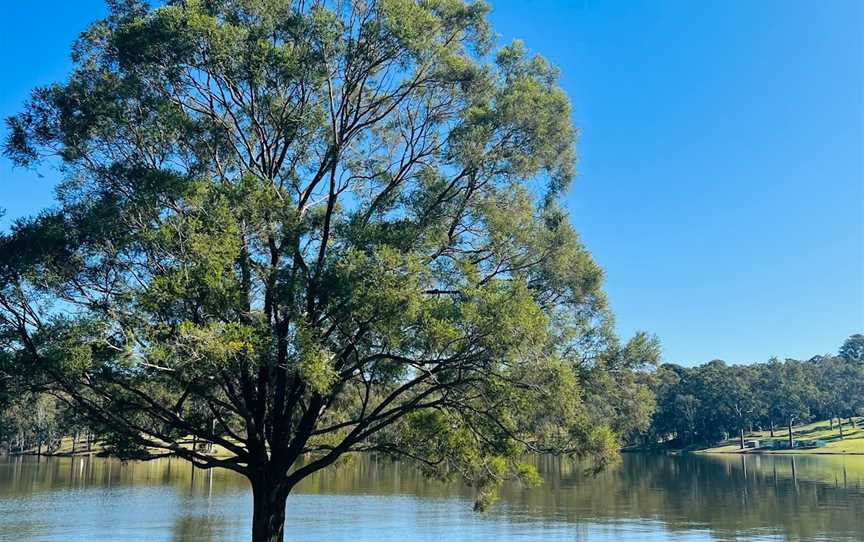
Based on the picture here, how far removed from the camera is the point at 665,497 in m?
44.0

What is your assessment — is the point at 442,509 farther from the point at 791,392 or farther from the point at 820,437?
the point at 820,437

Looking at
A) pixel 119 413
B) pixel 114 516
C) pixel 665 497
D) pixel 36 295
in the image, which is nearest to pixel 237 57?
pixel 36 295

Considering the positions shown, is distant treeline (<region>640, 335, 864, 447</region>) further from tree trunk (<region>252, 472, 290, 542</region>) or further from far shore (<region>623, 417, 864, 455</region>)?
tree trunk (<region>252, 472, 290, 542</region>)

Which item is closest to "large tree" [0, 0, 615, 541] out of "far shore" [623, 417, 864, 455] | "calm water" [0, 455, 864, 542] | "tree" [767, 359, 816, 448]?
"calm water" [0, 455, 864, 542]

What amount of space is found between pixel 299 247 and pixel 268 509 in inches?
229

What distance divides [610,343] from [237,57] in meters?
10.3

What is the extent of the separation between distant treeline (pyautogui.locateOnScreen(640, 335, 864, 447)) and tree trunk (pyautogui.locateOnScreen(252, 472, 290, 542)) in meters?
96.9

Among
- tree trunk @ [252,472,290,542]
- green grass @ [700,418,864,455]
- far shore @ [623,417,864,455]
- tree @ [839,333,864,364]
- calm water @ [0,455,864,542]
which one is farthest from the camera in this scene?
tree @ [839,333,864,364]

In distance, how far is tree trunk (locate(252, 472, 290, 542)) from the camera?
15.3 m

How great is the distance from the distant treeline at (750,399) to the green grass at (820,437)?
4.98 ft

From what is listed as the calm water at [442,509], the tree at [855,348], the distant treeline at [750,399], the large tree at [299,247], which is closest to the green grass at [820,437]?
the distant treeline at [750,399]

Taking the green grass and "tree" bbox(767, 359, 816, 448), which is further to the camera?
"tree" bbox(767, 359, 816, 448)

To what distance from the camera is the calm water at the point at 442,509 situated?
29109mm

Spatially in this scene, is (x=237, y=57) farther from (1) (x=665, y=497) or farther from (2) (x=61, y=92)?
(1) (x=665, y=497)
